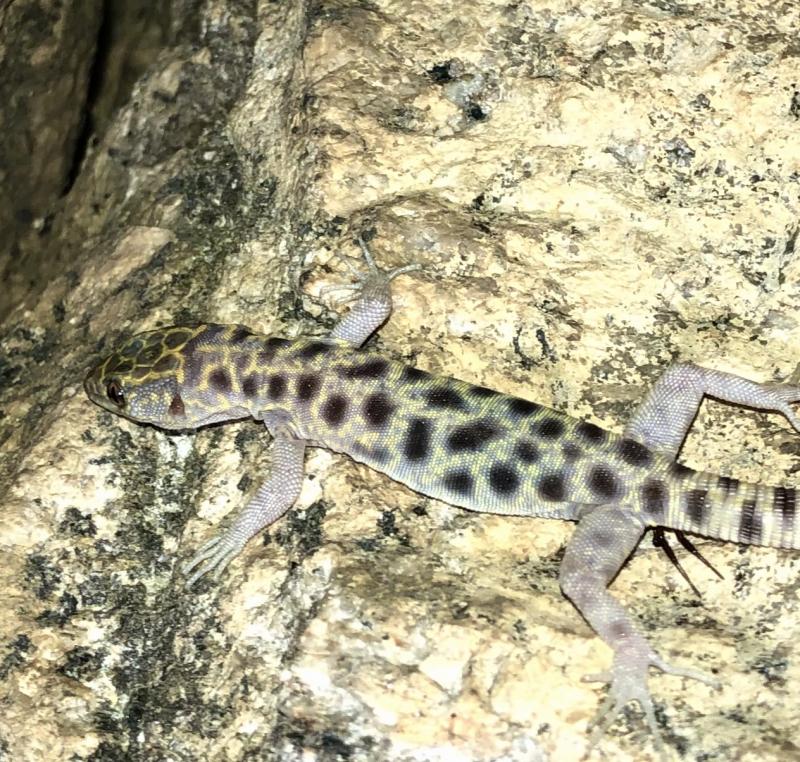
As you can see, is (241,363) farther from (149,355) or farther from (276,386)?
(149,355)

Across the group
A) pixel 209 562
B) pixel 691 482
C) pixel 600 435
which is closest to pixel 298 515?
pixel 209 562

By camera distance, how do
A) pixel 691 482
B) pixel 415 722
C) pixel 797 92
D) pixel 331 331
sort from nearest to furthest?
1. pixel 415 722
2. pixel 691 482
3. pixel 797 92
4. pixel 331 331

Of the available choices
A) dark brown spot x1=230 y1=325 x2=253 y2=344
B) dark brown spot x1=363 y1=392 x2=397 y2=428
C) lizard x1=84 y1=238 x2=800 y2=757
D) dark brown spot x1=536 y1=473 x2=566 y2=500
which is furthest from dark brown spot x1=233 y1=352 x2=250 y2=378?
dark brown spot x1=536 y1=473 x2=566 y2=500

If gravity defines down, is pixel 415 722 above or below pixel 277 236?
below

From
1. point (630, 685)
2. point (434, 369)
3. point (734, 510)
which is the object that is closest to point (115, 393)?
point (434, 369)

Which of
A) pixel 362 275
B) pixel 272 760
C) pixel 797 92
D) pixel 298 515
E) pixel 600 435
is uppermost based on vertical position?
pixel 797 92

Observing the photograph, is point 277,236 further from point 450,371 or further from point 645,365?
point 645,365

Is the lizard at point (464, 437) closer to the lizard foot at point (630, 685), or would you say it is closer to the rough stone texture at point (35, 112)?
the lizard foot at point (630, 685)
